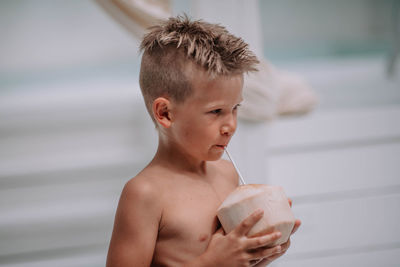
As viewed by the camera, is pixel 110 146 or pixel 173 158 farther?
pixel 110 146

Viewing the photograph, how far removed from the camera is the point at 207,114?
69 centimetres

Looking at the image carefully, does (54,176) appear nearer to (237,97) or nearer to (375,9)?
(237,97)

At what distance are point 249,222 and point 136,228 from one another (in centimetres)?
16

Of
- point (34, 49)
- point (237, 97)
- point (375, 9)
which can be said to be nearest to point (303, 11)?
point (375, 9)

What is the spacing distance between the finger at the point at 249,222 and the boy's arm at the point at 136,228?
0.12m

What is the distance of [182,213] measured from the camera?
70cm

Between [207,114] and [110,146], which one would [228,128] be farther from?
[110,146]

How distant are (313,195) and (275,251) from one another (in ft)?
2.44

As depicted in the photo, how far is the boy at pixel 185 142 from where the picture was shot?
668 mm

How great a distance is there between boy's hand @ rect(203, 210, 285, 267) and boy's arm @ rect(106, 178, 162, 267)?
85 mm

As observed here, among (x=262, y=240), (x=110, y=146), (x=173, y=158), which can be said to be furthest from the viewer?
(x=110, y=146)

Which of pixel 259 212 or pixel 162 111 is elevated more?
pixel 162 111

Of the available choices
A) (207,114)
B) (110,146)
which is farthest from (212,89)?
(110,146)

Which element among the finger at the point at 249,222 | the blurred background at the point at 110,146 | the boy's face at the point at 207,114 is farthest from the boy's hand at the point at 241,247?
the blurred background at the point at 110,146
